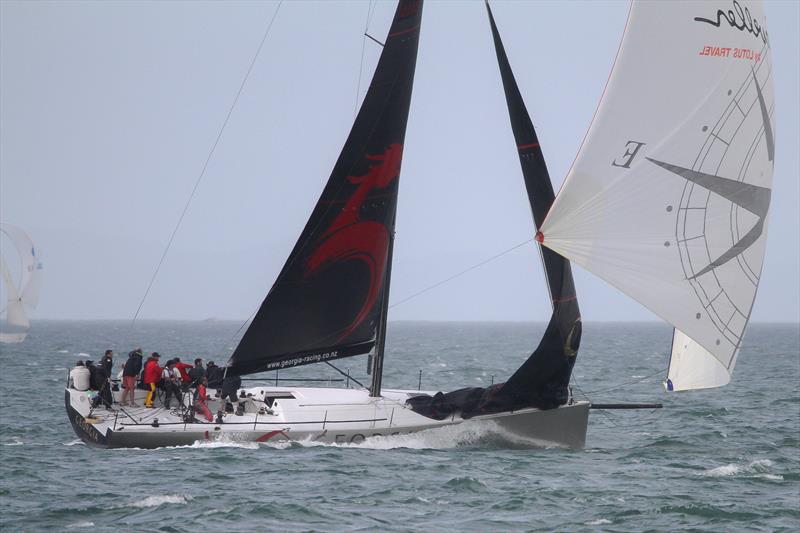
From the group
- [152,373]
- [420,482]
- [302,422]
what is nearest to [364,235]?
[302,422]

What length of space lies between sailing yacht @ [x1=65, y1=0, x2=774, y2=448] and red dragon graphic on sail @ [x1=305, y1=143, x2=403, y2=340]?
0.03m

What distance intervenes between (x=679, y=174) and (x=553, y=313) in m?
6.47

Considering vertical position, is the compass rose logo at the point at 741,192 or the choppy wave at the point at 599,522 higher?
the compass rose logo at the point at 741,192

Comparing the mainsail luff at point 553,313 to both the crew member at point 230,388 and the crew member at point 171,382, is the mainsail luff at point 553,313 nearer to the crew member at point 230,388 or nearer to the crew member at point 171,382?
the crew member at point 230,388

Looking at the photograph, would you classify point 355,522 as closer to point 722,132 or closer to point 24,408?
point 722,132

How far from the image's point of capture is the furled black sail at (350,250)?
81.9 ft

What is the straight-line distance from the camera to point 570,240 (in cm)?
1762

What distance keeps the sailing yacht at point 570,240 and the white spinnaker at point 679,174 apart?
0.08 feet

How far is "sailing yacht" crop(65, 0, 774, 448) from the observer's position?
57.9 feet

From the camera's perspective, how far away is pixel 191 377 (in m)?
25.1

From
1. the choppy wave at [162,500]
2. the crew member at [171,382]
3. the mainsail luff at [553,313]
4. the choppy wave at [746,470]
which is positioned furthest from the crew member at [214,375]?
the choppy wave at [746,470]

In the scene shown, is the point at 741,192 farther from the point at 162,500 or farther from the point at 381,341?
the point at 162,500

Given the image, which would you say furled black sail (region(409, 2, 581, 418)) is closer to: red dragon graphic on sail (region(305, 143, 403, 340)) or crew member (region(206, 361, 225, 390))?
red dragon graphic on sail (region(305, 143, 403, 340))

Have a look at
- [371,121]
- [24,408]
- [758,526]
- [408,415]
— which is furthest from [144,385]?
[758,526]
